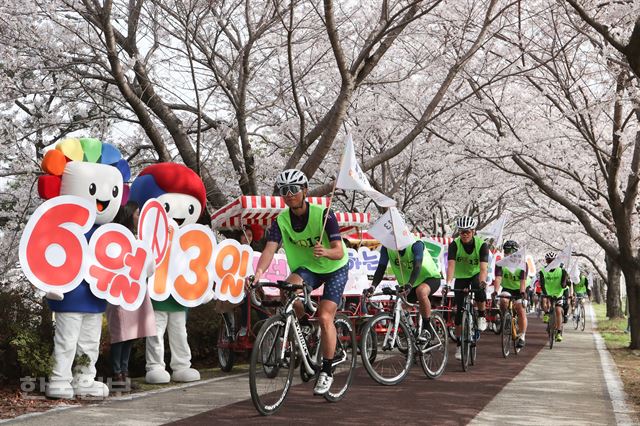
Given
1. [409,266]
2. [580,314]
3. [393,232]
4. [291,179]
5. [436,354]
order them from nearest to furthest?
1. [291,179]
2. [436,354]
3. [393,232]
4. [409,266]
5. [580,314]

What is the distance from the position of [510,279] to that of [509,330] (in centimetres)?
252

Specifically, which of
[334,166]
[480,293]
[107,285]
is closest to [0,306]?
[107,285]

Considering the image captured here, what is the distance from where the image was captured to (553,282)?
59.2 ft

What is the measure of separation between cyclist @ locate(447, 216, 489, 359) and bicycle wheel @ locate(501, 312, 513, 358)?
2.17 m

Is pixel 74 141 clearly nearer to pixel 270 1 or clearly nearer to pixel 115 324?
pixel 115 324

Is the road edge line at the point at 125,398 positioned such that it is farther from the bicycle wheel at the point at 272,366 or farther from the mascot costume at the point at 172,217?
the bicycle wheel at the point at 272,366

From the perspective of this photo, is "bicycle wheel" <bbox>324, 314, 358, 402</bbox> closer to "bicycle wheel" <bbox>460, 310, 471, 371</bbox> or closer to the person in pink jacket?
the person in pink jacket

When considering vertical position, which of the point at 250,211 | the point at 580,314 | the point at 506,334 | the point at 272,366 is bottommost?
the point at 272,366

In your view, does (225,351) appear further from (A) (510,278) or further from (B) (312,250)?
(A) (510,278)

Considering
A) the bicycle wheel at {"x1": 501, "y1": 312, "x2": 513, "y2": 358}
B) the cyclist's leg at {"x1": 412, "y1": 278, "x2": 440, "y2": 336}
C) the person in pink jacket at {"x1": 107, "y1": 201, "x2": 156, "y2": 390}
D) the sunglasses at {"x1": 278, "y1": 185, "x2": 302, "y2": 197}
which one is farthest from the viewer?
the bicycle wheel at {"x1": 501, "y1": 312, "x2": 513, "y2": 358}

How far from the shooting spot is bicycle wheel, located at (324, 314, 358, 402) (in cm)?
804

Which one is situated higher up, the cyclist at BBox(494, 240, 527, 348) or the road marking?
the cyclist at BBox(494, 240, 527, 348)

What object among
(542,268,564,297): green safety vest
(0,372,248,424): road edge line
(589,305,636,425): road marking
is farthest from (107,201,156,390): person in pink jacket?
(542,268,564,297): green safety vest

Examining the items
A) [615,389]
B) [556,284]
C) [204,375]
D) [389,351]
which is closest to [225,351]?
[204,375]
